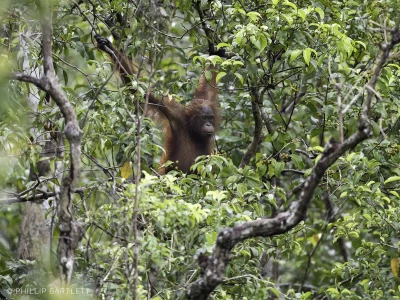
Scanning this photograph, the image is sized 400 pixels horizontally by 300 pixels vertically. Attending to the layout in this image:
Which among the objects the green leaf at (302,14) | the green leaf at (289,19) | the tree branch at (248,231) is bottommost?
the tree branch at (248,231)

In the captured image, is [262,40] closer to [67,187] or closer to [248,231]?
[248,231]

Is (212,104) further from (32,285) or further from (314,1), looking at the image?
(32,285)

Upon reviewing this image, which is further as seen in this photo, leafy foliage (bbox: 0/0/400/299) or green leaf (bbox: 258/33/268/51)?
green leaf (bbox: 258/33/268/51)

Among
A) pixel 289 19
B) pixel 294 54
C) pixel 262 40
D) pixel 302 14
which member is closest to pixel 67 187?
pixel 262 40

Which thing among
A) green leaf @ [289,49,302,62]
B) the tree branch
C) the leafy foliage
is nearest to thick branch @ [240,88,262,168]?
the leafy foliage

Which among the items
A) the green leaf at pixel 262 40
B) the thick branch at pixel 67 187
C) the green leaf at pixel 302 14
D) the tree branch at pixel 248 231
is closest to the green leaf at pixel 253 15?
the green leaf at pixel 262 40

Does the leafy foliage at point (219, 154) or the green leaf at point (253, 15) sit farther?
the green leaf at point (253, 15)

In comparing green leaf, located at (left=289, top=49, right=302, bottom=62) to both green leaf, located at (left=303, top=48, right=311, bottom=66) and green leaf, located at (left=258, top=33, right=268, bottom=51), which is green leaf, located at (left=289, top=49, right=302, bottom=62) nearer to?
green leaf, located at (left=303, top=48, right=311, bottom=66)

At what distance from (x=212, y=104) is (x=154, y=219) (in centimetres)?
449

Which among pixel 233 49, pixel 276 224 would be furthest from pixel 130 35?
pixel 276 224

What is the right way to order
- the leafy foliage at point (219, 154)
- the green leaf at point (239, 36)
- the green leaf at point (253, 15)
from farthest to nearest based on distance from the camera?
the green leaf at point (253, 15)
the green leaf at point (239, 36)
the leafy foliage at point (219, 154)

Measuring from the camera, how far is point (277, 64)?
6117 mm

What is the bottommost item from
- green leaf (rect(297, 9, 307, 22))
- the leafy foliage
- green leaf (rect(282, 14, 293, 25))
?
the leafy foliage

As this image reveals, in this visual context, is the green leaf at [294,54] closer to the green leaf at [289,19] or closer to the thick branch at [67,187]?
the green leaf at [289,19]
